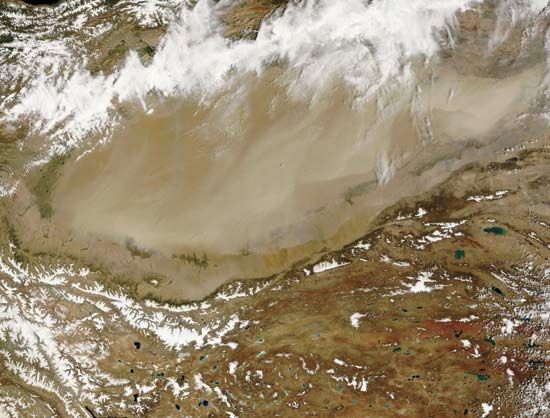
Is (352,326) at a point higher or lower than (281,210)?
lower

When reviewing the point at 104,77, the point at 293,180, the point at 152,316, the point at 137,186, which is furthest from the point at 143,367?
the point at 104,77

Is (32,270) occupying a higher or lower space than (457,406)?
higher

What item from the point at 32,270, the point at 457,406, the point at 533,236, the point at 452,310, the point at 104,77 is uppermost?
the point at 104,77

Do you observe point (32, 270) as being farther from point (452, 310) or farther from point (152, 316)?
point (452, 310)

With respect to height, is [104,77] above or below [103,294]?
above

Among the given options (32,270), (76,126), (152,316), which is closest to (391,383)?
(152,316)

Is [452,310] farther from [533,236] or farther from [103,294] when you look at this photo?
[103,294]
